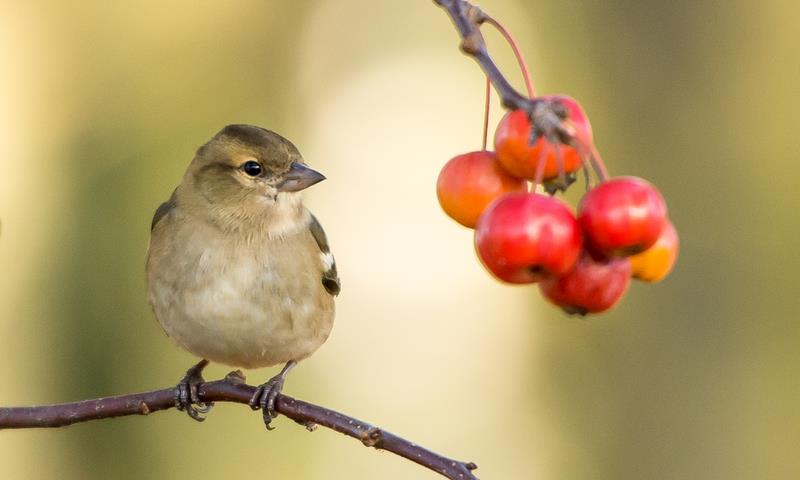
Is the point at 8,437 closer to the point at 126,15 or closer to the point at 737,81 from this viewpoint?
the point at 126,15

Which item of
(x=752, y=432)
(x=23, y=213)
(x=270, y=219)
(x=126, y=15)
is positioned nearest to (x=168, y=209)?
(x=270, y=219)

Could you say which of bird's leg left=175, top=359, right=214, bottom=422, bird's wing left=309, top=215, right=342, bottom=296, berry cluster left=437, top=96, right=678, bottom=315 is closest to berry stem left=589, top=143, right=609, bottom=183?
berry cluster left=437, top=96, right=678, bottom=315

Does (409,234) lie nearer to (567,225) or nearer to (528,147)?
(528,147)

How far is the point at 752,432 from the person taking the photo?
383 inches

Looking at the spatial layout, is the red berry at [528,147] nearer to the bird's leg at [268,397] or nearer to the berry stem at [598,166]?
the berry stem at [598,166]

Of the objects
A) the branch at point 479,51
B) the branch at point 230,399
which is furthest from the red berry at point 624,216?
the branch at point 230,399

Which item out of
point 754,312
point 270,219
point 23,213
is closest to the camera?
point 270,219

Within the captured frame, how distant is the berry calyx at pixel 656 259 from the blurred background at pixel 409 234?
23.9 feet

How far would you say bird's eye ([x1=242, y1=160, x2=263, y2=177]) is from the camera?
485cm

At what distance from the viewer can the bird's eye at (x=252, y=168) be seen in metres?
4.85

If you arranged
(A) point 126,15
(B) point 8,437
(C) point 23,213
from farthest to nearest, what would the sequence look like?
(A) point 126,15 < (C) point 23,213 < (B) point 8,437

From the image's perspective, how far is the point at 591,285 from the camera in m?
2.40

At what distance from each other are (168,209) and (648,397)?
20.1 feet

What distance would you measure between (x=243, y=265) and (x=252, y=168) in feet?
1.59
